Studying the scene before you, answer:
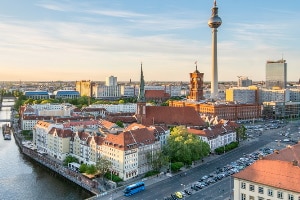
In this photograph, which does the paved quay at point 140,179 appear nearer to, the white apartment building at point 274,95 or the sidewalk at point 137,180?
the sidewalk at point 137,180

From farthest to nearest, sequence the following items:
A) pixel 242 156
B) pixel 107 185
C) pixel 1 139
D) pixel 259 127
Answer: pixel 259 127 → pixel 1 139 → pixel 242 156 → pixel 107 185

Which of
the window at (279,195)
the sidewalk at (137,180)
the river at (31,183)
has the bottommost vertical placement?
the river at (31,183)

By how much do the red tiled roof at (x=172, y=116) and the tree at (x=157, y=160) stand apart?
2962 centimetres

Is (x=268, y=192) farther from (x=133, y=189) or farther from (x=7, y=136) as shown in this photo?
(x=7, y=136)

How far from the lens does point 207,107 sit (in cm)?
12550

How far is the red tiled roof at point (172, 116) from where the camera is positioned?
91.6m

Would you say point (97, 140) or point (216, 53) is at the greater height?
point (216, 53)

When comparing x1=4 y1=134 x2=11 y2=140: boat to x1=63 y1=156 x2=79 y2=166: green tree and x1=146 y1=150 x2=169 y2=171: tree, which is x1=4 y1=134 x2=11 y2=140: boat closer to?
x1=63 y1=156 x2=79 y2=166: green tree

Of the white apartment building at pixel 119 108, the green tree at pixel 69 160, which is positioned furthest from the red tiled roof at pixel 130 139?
the white apartment building at pixel 119 108

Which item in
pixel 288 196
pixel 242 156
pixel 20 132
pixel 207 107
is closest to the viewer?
pixel 288 196

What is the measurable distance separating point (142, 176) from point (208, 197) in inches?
572

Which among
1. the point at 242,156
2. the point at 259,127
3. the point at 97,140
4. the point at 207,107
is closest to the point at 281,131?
the point at 259,127

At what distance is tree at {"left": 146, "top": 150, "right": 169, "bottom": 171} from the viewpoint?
59.9 m

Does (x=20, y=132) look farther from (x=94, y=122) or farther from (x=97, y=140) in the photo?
(x=97, y=140)
